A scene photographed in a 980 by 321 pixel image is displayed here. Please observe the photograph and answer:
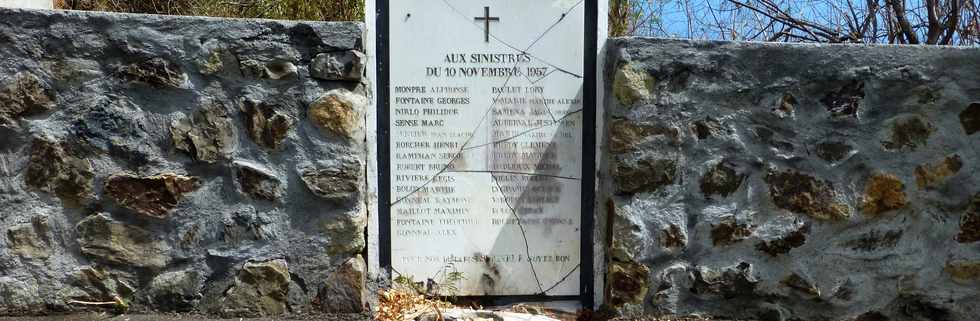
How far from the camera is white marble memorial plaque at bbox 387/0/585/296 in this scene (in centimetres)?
281

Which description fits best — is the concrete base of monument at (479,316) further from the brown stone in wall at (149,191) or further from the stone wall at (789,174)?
the brown stone in wall at (149,191)

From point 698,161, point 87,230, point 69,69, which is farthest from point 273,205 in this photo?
point 698,161

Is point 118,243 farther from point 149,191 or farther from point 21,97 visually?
point 21,97

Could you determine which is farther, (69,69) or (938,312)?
(938,312)

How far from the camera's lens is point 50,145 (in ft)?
8.30

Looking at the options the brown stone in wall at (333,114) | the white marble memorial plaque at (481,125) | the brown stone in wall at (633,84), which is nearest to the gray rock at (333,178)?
the brown stone in wall at (333,114)

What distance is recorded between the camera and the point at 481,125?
9.29 ft

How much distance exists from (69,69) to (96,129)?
0.23 metres

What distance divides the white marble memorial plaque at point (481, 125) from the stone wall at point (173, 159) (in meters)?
0.23

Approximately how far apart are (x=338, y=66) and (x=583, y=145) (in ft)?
3.30

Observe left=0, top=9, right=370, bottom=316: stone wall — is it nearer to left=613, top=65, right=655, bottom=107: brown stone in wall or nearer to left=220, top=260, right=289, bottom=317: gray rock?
left=220, top=260, right=289, bottom=317: gray rock

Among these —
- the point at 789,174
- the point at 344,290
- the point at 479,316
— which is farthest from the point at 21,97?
the point at 789,174

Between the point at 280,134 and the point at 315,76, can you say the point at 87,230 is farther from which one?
the point at 315,76

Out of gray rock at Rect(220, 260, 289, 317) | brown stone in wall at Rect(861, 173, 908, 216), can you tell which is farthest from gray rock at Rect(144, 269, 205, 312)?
brown stone in wall at Rect(861, 173, 908, 216)
